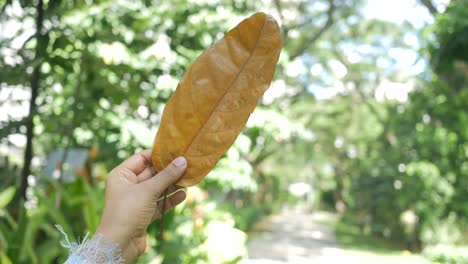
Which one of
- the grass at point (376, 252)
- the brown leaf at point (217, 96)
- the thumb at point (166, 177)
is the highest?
the brown leaf at point (217, 96)

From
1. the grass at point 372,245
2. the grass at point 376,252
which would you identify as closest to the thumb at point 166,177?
the grass at point 376,252

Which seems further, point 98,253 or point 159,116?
point 159,116

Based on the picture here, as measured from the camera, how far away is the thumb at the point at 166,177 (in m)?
1.23

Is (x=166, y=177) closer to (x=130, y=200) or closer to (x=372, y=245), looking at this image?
(x=130, y=200)

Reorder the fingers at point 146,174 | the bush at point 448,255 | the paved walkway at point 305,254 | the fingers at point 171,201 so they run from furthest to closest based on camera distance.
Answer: the paved walkway at point 305,254
the bush at point 448,255
the fingers at point 171,201
the fingers at point 146,174

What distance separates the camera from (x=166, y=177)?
123cm

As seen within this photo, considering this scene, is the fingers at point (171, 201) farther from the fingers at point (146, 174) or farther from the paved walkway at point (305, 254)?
the paved walkway at point (305, 254)

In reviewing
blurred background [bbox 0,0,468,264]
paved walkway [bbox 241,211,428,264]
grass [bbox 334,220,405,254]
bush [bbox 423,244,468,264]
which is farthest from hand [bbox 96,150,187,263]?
grass [bbox 334,220,405,254]

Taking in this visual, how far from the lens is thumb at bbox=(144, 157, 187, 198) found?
1232 millimetres

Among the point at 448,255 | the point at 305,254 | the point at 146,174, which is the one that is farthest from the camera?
the point at 305,254

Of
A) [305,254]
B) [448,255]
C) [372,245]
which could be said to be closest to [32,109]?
[448,255]

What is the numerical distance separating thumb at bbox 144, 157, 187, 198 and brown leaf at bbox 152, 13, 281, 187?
29 mm

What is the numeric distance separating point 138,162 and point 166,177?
0.13 m

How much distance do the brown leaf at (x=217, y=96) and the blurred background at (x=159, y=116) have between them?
1949 millimetres
